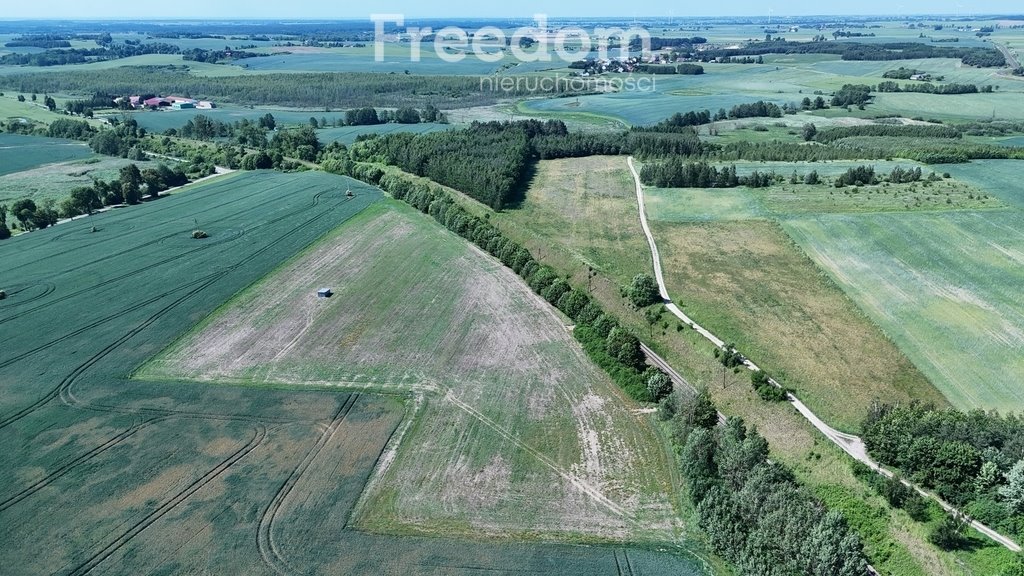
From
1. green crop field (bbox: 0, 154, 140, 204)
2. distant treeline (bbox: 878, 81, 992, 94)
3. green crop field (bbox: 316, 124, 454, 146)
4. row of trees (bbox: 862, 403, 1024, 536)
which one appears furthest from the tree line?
distant treeline (bbox: 878, 81, 992, 94)

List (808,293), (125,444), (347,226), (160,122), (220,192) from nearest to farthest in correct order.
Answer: (125,444) → (808,293) → (347,226) → (220,192) → (160,122)

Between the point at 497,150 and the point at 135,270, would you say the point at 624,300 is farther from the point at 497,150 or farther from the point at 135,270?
the point at 497,150

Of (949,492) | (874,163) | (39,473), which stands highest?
(874,163)

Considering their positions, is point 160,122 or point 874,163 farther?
point 160,122

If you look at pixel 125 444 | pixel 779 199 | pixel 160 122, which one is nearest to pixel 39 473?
pixel 125 444

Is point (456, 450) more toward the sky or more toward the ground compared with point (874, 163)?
more toward the ground

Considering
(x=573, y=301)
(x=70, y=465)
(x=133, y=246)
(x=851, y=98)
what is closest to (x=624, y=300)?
(x=573, y=301)

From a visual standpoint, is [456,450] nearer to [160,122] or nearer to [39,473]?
[39,473]
